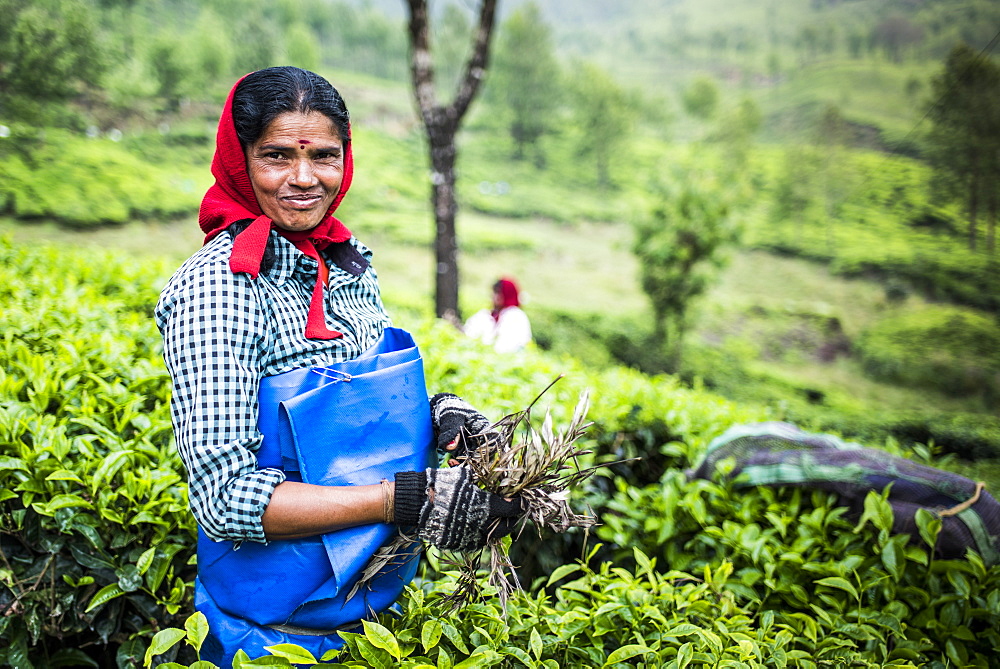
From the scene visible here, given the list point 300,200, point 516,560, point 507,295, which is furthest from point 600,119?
point 300,200

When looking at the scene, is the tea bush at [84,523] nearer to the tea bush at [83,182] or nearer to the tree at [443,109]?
the tree at [443,109]

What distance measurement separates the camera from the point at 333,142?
4.65 feet

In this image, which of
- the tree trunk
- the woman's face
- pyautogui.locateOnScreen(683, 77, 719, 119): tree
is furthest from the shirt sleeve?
pyautogui.locateOnScreen(683, 77, 719, 119): tree

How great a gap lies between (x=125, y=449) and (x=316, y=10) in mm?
26310

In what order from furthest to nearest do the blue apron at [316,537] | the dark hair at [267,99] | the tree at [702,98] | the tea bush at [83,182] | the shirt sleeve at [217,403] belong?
the tree at [702,98] < the tea bush at [83,182] < the dark hair at [267,99] < the blue apron at [316,537] < the shirt sleeve at [217,403]

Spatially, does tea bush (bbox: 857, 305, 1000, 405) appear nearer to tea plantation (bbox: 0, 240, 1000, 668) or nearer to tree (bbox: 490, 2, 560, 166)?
tree (bbox: 490, 2, 560, 166)

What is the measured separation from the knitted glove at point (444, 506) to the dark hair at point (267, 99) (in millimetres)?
792

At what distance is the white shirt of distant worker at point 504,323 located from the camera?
6555 mm

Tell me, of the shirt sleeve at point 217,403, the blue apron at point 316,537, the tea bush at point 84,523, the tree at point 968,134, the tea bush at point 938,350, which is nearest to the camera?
the shirt sleeve at point 217,403

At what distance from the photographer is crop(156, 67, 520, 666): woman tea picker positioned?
1.14 meters

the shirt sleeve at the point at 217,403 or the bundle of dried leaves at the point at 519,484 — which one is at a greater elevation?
the shirt sleeve at the point at 217,403

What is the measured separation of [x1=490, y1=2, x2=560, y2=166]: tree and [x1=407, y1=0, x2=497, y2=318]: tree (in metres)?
19.2

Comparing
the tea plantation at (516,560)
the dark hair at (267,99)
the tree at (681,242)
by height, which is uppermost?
the dark hair at (267,99)

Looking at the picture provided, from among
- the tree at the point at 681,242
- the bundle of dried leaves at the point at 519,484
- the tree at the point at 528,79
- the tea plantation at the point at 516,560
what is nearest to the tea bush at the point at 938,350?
the tree at the point at 681,242
